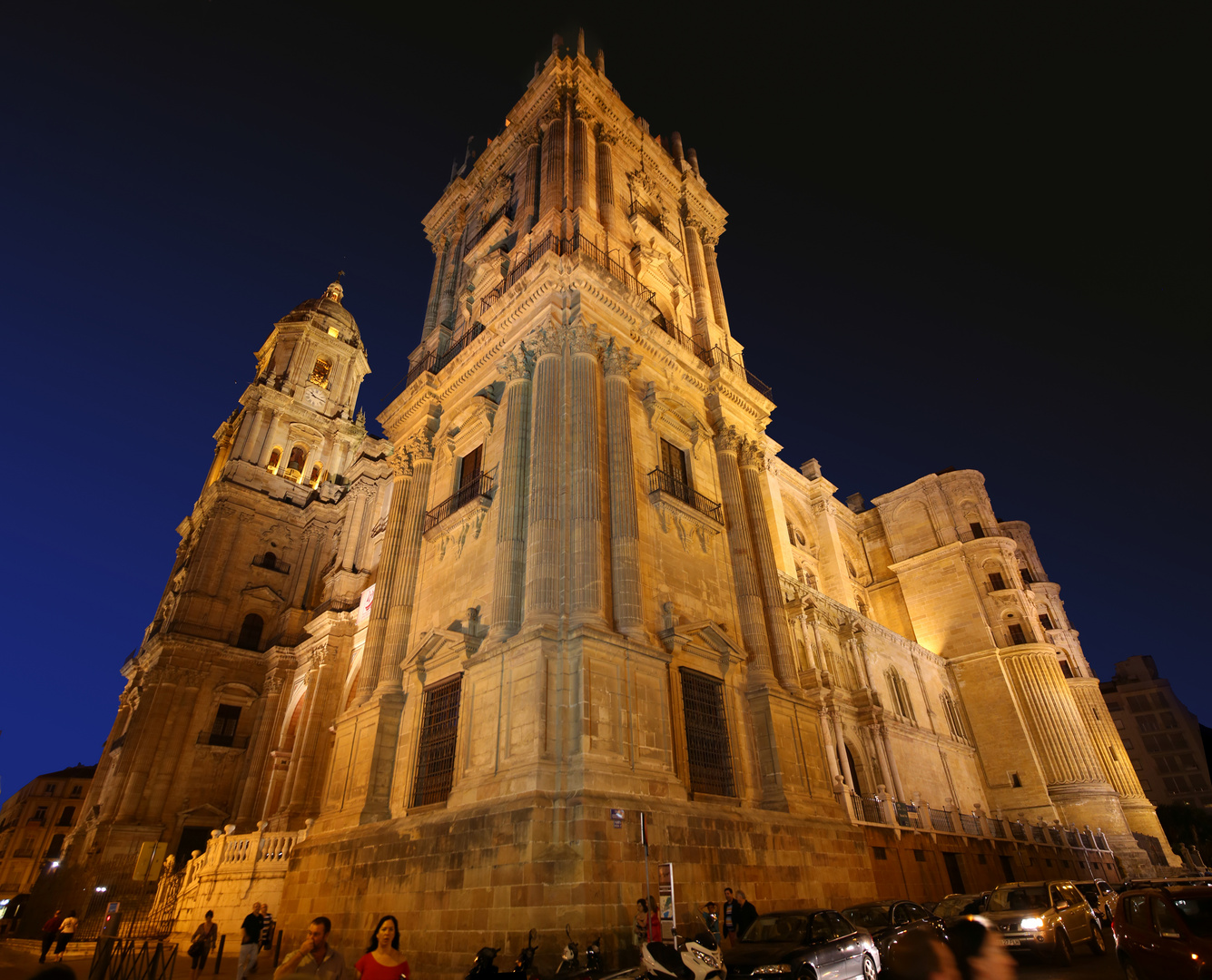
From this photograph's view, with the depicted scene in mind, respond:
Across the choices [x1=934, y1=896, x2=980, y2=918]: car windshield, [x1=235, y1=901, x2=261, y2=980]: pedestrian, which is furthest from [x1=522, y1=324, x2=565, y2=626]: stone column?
[x1=934, y1=896, x2=980, y2=918]: car windshield

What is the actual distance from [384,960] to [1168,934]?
8742 millimetres

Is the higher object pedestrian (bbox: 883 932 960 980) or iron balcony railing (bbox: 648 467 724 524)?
iron balcony railing (bbox: 648 467 724 524)

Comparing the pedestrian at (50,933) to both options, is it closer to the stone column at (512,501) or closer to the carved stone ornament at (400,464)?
the carved stone ornament at (400,464)

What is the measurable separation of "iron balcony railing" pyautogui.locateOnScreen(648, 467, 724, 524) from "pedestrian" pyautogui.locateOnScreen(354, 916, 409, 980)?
44.5ft

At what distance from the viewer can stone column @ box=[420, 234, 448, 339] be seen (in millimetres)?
27513

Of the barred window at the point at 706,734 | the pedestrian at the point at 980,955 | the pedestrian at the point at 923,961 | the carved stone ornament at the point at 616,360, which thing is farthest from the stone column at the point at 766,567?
the pedestrian at the point at 923,961

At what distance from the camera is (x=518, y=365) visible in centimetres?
1914

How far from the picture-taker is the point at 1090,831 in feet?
105

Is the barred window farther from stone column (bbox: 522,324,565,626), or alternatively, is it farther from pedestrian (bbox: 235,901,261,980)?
pedestrian (bbox: 235,901,261,980)

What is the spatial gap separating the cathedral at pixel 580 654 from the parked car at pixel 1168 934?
262 inches

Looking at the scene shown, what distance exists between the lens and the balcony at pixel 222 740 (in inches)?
1357

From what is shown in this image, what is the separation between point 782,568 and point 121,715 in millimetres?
38364

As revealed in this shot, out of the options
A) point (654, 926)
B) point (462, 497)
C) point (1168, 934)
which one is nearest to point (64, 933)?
point (462, 497)

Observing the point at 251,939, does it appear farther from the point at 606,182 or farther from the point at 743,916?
the point at 606,182
